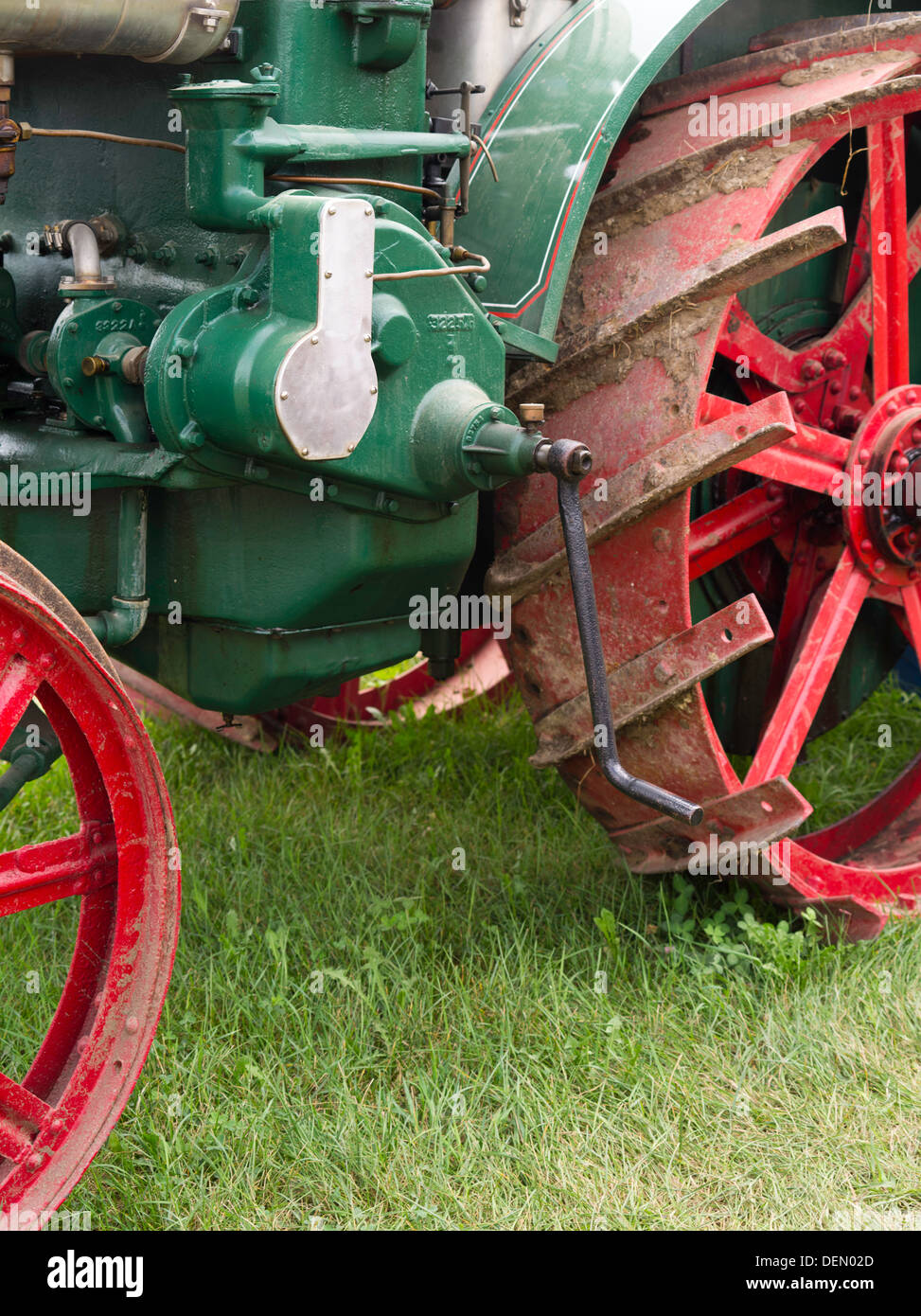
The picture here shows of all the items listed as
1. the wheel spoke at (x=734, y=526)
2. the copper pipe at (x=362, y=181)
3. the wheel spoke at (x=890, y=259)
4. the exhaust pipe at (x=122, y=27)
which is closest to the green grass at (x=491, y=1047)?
the wheel spoke at (x=734, y=526)

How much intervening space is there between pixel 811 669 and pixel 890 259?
79cm

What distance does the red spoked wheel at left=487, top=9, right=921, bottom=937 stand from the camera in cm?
232

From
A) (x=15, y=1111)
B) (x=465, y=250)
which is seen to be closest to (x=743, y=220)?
(x=465, y=250)

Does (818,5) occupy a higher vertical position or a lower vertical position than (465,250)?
higher

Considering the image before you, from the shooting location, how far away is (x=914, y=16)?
8.27ft

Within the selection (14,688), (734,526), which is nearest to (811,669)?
(734,526)

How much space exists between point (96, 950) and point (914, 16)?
6.60 ft

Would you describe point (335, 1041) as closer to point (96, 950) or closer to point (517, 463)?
point (96, 950)

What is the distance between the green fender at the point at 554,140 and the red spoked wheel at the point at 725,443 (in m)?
0.14

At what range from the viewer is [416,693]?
4.14 meters
